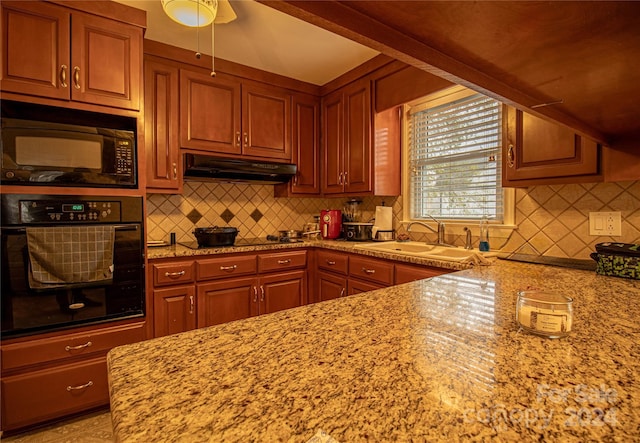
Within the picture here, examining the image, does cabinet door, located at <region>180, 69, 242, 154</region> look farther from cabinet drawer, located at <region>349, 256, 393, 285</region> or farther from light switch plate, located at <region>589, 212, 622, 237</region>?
light switch plate, located at <region>589, 212, 622, 237</region>

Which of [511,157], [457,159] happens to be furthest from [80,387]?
[457,159]

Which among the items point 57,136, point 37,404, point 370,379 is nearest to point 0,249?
point 57,136

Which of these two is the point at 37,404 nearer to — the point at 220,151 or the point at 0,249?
the point at 0,249

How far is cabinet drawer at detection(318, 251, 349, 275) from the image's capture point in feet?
8.16

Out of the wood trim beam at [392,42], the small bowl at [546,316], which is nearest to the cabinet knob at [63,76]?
the wood trim beam at [392,42]

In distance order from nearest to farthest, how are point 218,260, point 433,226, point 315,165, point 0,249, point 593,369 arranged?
point 593,369 → point 0,249 → point 218,260 → point 433,226 → point 315,165

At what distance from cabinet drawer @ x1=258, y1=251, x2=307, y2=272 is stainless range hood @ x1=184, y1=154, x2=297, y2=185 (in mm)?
735

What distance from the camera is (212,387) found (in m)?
0.48

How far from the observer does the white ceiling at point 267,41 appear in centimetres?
199

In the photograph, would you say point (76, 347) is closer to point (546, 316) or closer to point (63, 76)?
point (63, 76)

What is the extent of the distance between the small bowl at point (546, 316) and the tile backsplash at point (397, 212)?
1333 millimetres

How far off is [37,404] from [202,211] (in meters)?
1.63

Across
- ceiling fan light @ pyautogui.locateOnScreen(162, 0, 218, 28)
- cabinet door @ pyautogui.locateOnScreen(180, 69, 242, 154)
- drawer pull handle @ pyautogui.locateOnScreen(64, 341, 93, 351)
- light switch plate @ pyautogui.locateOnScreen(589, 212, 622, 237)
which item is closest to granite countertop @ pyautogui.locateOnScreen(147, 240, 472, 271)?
drawer pull handle @ pyautogui.locateOnScreen(64, 341, 93, 351)

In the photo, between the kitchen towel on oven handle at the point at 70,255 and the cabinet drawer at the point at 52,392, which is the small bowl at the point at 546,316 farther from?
the cabinet drawer at the point at 52,392
